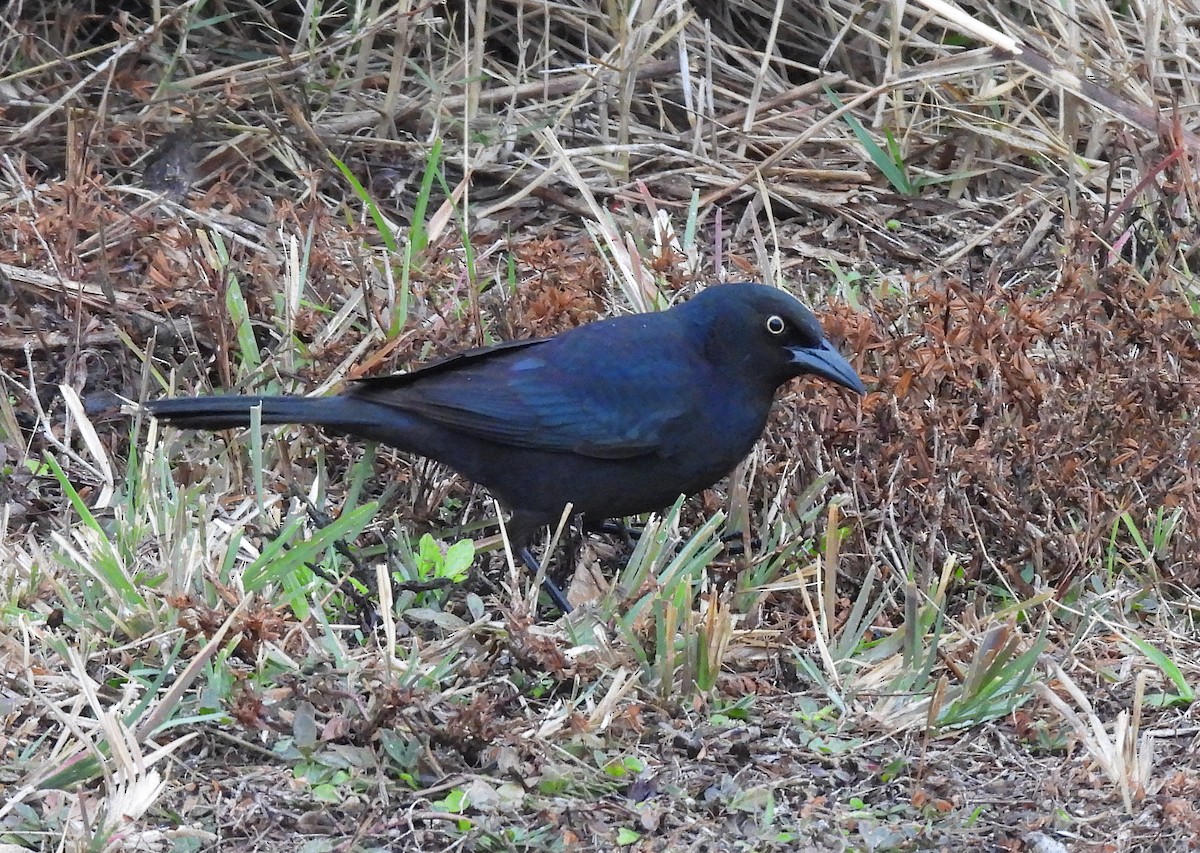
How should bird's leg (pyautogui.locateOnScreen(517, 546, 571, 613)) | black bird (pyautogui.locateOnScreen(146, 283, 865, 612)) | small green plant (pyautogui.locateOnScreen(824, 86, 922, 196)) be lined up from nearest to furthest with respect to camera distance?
bird's leg (pyautogui.locateOnScreen(517, 546, 571, 613)), black bird (pyautogui.locateOnScreen(146, 283, 865, 612)), small green plant (pyautogui.locateOnScreen(824, 86, 922, 196))

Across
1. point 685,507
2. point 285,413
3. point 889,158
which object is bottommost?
point 685,507

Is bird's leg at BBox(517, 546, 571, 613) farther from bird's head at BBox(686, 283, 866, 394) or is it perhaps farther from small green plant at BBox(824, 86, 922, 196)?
small green plant at BBox(824, 86, 922, 196)

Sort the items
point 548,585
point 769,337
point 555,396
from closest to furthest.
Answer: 1. point 548,585
2. point 769,337
3. point 555,396

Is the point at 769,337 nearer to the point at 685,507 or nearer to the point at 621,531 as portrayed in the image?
the point at 685,507

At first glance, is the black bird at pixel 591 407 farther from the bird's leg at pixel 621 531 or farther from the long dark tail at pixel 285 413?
the bird's leg at pixel 621 531

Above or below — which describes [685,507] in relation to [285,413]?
below

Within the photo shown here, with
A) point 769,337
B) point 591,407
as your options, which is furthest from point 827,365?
point 591,407

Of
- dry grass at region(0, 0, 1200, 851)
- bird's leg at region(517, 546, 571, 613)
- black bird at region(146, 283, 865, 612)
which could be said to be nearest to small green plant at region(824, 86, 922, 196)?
dry grass at region(0, 0, 1200, 851)

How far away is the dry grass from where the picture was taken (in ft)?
10.6

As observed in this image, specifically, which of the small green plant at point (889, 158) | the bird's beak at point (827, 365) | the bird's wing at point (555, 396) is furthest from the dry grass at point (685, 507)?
the bird's wing at point (555, 396)

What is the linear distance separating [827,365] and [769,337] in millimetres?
193

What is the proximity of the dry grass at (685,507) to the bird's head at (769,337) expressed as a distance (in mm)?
169

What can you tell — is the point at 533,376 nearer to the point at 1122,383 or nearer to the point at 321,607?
the point at 321,607

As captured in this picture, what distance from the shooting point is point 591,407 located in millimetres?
4383
